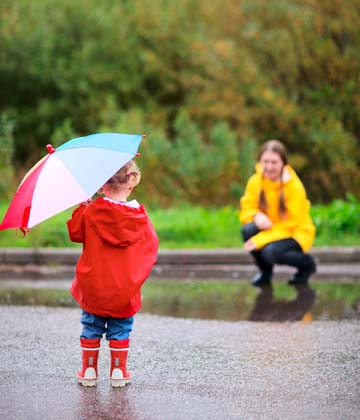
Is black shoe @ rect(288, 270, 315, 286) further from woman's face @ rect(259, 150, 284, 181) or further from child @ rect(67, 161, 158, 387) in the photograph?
child @ rect(67, 161, 158, 387)

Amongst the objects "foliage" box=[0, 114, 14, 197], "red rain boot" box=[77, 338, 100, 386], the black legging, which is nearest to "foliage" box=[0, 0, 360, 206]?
"foliage" box=[0, 114, 14, 197]

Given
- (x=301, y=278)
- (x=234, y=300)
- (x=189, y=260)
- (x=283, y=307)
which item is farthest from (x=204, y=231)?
(x=283, y=307)

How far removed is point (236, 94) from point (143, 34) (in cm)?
435

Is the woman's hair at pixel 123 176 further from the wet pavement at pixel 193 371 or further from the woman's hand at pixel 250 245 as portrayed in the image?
the woman's hand at pixel 250 245

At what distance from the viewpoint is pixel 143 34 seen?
21.0 meters

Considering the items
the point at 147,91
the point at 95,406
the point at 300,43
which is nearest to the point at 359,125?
the point at 300,43

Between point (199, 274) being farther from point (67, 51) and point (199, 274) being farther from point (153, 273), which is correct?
point (67, 51)

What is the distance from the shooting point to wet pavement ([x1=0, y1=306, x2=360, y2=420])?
491 cm

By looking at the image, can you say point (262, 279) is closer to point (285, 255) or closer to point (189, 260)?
point (285, 255)

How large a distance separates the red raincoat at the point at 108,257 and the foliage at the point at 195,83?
9145 mm

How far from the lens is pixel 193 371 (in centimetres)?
575

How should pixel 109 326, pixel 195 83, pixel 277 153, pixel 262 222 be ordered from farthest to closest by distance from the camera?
pixel 195 83, pixel 262 222, pixel 277 153, pixel 109 326

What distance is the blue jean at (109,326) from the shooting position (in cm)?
538

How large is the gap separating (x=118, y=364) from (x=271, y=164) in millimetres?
3966
